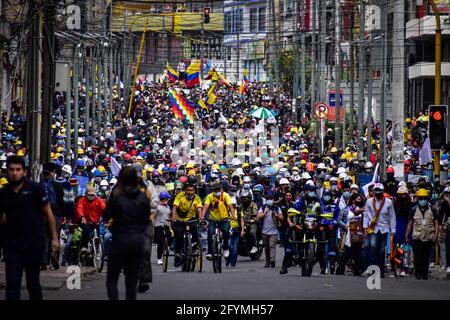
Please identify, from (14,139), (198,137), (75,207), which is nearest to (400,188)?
(75,207)

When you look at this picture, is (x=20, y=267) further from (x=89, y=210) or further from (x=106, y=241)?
(x=106, y=241)

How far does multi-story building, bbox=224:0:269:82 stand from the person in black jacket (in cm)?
12629

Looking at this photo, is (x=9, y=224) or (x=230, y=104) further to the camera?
(x=230, y=104)

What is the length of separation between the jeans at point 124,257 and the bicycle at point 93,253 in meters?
9.30

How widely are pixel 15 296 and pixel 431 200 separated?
12.7 meters

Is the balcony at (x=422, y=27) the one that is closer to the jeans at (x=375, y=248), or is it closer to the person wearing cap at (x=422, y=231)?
the person wearing cap at (x=422, y=231)

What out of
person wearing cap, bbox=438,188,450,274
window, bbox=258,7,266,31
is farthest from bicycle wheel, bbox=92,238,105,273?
window, bbox=258,7,266,31

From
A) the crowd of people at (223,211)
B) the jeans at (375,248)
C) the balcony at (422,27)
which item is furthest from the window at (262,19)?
the jeans at (375,248)

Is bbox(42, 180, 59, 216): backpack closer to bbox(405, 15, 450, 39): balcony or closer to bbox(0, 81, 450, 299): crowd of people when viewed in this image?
bbox(0, 81, 450, 299): crowd of people

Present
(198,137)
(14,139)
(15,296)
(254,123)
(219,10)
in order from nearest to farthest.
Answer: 1. (15,296)
2. (14,139)
3. (198,137)
4. (254,123)
5. (219,10)

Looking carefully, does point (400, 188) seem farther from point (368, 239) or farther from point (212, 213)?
point (212, 213)

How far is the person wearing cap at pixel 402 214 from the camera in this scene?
24.5 m

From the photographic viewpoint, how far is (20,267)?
46.6 ft

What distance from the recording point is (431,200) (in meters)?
25.5
